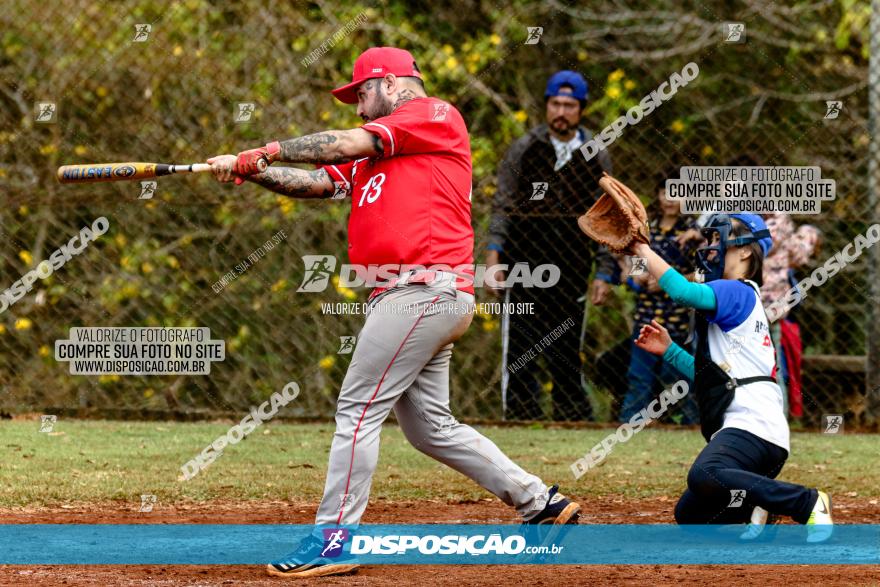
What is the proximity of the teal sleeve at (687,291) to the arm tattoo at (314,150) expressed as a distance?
1441 millimetres

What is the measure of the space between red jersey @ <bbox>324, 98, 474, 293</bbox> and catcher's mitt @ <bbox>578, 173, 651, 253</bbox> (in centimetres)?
69

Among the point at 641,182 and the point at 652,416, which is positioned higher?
the point at 641,182

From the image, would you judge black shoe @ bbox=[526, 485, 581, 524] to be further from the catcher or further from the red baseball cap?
the red baseball cap

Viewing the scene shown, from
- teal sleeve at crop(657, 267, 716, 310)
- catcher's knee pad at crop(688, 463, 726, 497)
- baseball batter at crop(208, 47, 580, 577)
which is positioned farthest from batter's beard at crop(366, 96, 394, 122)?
catcher's knee pad at crop(688, 463, 726, 497)

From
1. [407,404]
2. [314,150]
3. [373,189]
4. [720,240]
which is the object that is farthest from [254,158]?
[720,240]

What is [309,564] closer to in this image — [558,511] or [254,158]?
[558,511]

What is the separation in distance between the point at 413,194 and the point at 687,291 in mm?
1290

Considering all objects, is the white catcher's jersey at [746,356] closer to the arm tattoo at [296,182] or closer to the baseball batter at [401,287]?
the baseball batter at [401,287]

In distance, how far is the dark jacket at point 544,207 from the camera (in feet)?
29.3

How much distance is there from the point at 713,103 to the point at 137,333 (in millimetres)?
5230

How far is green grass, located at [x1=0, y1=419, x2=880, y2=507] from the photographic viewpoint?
21.9 feet

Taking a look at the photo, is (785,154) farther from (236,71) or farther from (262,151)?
(262,151)

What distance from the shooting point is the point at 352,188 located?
5.09 meters

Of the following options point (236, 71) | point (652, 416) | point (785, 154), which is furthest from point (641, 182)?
point (236, 71)
